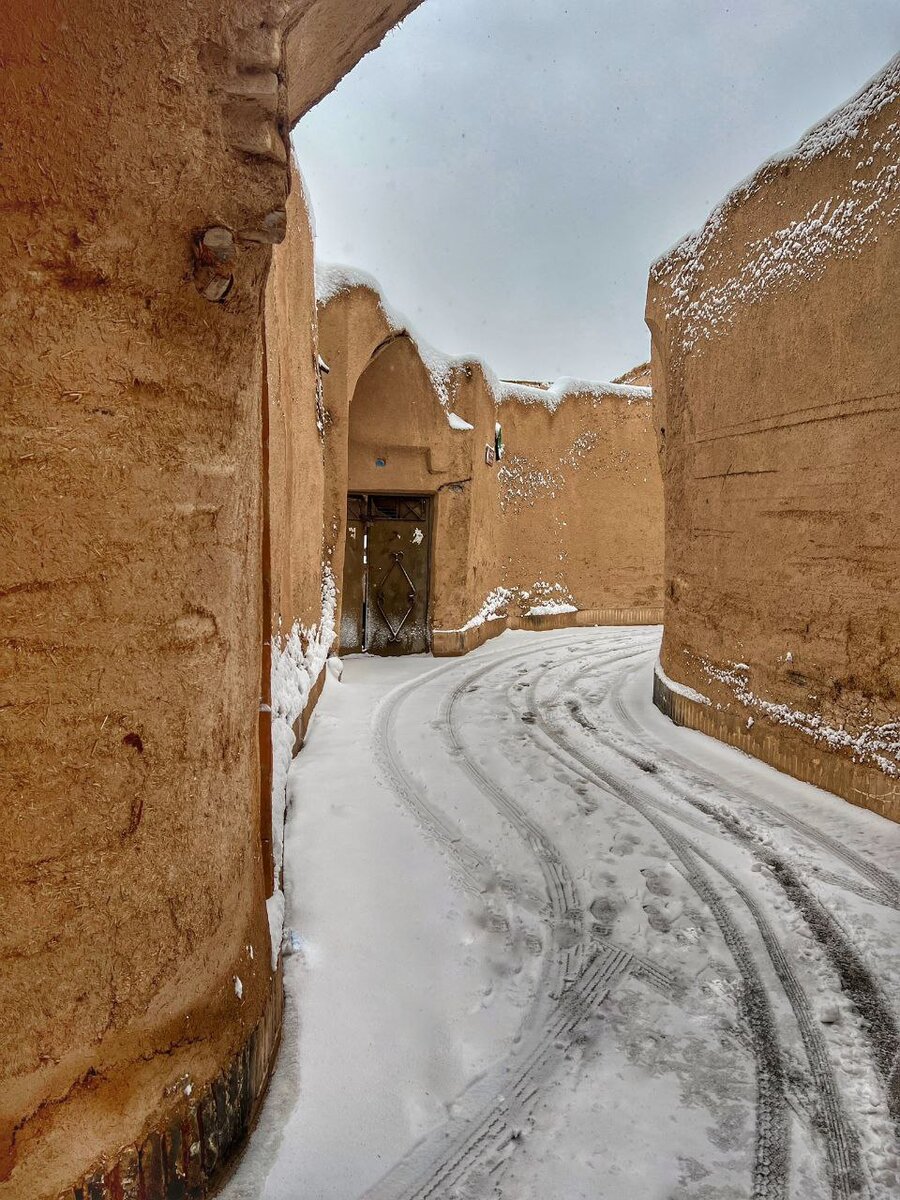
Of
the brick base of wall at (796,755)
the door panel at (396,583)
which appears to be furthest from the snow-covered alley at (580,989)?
the door panel at (396,583)

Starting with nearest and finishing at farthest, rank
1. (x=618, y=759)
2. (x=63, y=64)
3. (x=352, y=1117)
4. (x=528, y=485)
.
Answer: (x=63, y=64) < (x=352, y=1117) < (x=618, y=759) < (x=528, y=485)

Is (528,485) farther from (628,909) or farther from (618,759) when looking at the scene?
(628,909)

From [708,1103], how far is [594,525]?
46.9ft

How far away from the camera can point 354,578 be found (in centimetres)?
1128

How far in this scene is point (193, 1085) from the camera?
1.91 metres

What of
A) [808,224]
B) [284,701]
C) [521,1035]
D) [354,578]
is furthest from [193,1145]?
[354,578]

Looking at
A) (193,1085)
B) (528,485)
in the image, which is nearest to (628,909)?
(193,1085)

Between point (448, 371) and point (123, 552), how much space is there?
10.7m

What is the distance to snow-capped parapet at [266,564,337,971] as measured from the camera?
9.94 feet

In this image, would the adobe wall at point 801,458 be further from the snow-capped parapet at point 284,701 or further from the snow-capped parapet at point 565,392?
the snow-capped parapet at point 565,392

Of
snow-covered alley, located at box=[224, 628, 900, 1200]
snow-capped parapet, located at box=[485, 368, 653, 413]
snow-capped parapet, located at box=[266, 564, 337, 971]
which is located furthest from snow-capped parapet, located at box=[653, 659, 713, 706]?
snow-capped parapet, located at box=[485, 368, 653, 413]

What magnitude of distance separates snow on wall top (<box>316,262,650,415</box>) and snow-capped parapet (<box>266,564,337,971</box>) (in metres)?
4.43

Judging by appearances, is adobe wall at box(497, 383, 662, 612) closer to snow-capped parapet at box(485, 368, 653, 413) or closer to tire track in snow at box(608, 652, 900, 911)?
snow-capped parapet at box(485, 368, 653, 413)

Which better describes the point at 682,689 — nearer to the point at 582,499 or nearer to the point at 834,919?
the point at 834,919
